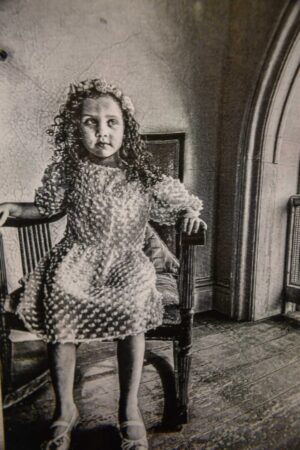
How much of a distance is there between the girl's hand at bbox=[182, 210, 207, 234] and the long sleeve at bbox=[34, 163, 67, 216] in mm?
394

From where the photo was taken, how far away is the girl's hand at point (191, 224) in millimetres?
1128

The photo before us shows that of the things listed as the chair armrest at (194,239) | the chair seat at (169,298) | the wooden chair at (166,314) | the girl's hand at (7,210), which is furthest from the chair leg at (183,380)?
the girl's hand at (7,210)

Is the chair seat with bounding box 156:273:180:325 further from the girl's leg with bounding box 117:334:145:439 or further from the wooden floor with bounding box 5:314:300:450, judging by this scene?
the wooden floor with bounding box 5:314:300:450

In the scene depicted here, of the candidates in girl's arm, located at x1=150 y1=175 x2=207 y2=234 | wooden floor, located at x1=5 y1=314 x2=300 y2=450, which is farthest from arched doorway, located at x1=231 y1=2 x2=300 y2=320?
girl's arm, located at x1=150 y1=175 x2=207 y2=234

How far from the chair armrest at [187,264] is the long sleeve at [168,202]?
92 mm

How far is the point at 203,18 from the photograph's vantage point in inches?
49.1

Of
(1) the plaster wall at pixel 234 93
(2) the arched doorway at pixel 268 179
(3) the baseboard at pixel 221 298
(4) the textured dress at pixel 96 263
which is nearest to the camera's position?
(4) the textured dress at pixel 96 263

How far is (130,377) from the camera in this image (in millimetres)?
1054

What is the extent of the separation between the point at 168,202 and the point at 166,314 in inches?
14.5

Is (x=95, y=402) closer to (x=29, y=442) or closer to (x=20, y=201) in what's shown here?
(x=29, y=442)

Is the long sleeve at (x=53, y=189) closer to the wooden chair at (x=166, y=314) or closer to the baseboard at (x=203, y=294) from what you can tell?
the wooden chair at (x=166, y=314)

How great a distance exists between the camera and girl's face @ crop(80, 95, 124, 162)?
A: 105 centimetres

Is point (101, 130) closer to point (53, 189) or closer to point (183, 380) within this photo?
point (53, 189)

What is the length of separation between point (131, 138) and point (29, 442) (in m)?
0.97
